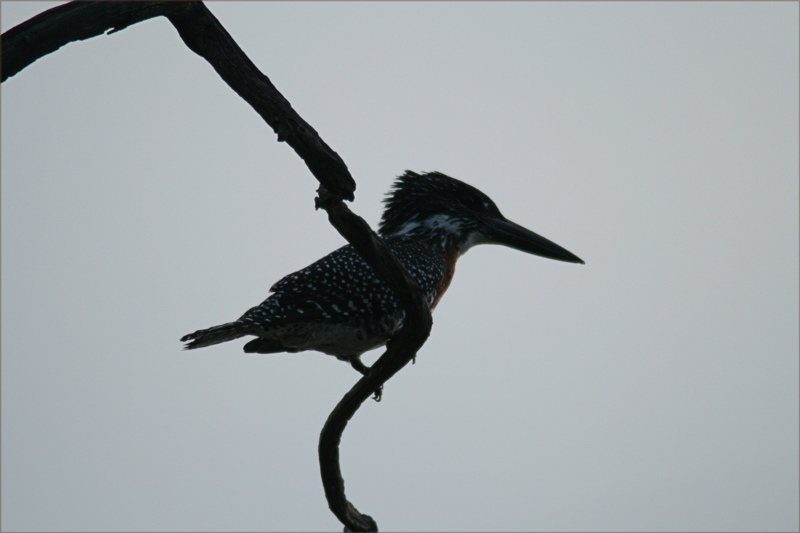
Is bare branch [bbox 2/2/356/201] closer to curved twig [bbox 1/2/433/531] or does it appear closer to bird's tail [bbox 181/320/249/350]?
curved twig [bbox 1/2/433/531]

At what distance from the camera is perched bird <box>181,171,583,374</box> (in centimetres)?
450

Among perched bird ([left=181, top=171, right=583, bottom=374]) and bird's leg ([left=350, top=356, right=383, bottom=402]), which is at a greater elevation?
perched bird ([left=181, top=171, right=583, bottom=374])

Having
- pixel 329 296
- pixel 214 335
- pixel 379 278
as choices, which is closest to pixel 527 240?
pixel 379 278

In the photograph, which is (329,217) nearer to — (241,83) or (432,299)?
(241,83)

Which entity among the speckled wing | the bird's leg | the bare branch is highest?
the bare branch

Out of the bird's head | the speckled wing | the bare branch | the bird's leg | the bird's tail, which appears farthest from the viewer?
the bird's head

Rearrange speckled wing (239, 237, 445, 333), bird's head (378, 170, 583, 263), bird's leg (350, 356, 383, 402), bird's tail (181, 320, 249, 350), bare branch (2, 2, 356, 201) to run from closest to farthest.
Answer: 1. bare branch (2, 2, 356, 201)
2. bird's tail (181, 320, 249, 350)
3. speckled wing (239, 237, 445, 333)
4. bird's leg (350, 356, 383, 402)
5. bird's head (378, 170, 583, 263)

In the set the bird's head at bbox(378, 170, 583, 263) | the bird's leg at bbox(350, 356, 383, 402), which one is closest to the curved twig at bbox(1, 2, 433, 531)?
the bird's leg at bbox(350, 356, 383, 402)

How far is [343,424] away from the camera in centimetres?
390

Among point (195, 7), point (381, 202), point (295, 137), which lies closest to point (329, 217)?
point (295, 137)

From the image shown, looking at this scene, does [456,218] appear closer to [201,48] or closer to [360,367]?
[360,367]

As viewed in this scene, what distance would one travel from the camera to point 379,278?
183 inches

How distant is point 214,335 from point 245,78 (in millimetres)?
1965

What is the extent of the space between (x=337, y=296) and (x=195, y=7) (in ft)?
7.71
